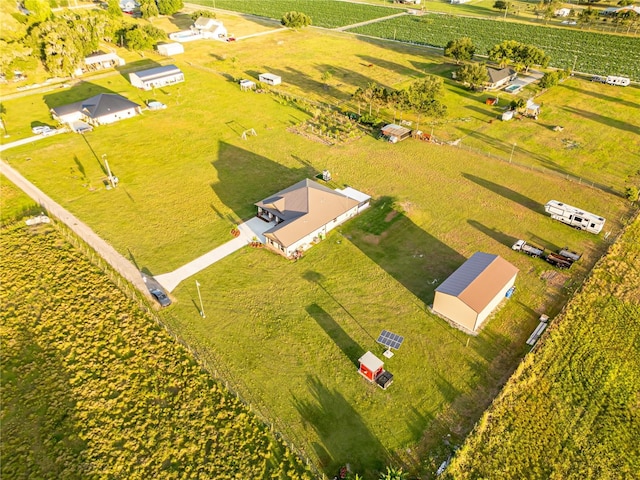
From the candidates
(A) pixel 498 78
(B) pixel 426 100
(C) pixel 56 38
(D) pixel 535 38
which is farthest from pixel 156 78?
(D) pixel 535 38

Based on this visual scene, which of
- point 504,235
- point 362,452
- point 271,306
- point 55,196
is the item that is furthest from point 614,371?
point 55,196

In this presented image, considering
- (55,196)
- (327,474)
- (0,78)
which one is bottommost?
(327,474)

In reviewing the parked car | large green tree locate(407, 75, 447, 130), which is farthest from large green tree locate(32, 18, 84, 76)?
large green tree locate(407, 75, 447, 130)

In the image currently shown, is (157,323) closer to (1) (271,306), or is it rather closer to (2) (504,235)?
(1) (271,306)

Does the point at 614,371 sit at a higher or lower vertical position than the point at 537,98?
lower

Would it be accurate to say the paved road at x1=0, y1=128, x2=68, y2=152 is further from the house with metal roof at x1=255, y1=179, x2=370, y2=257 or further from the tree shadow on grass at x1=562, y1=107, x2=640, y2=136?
the tree shadow on grass at x1=562, y1=107, x2=640, y2=136

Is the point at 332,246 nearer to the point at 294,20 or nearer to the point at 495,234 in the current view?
the point at 495,234
